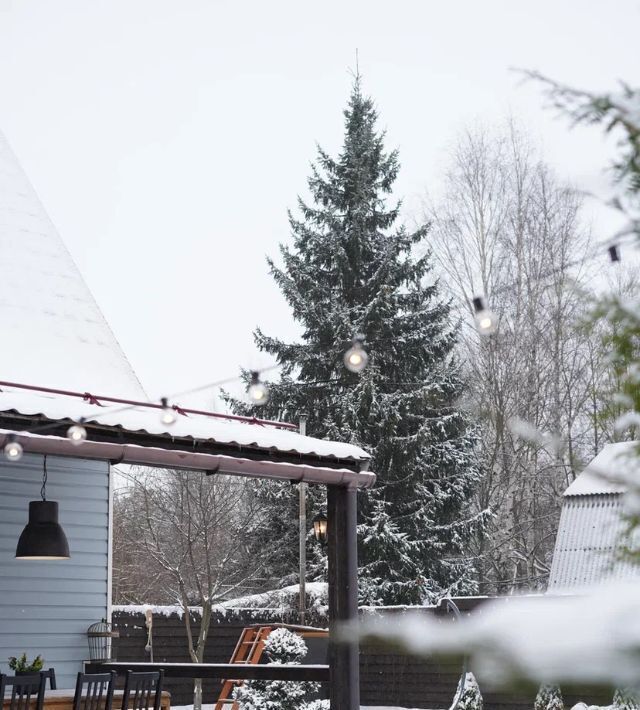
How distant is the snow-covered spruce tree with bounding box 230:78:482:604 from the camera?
1870 centimetres

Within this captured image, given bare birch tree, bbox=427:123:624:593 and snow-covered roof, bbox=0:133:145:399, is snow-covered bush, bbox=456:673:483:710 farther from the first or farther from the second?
bare birch tree, bbox=427:123:624:593

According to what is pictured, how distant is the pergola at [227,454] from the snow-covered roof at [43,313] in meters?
2.73

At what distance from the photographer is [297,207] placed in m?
21.3

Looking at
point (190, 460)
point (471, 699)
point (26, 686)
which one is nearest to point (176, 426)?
point (190, 460)

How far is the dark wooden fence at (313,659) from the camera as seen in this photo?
1384 cm

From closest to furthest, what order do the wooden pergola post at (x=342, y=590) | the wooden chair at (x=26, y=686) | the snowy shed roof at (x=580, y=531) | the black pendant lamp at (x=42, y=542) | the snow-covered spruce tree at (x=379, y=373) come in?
the wooden chair at (x=26, y=686), the black pendant lamp at (x=42, y=542), the wooden pergola post at (x=342, y=590), the snowy shed roof at (x=580, y=531), the snow-covered spruce tree at (x=379, y=373)

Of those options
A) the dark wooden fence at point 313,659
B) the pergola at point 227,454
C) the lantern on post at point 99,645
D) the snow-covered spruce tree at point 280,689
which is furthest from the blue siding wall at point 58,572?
the dark wooden fence at point 313,659

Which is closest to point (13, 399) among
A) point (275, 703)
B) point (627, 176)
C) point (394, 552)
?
point (275, 703)

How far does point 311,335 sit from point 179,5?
7670 centimetres

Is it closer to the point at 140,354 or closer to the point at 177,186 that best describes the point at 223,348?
the point at 140,354

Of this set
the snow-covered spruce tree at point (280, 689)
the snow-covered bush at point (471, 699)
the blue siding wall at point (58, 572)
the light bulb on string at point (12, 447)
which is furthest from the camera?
the snow-covered bush at point (471, 699)

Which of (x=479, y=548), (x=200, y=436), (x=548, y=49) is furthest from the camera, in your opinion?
(x=548, y=49)

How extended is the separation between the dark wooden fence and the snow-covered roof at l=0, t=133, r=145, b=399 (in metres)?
4.77

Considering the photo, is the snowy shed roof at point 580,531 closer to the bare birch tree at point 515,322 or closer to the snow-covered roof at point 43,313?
the bare birch tree at point 515,322
